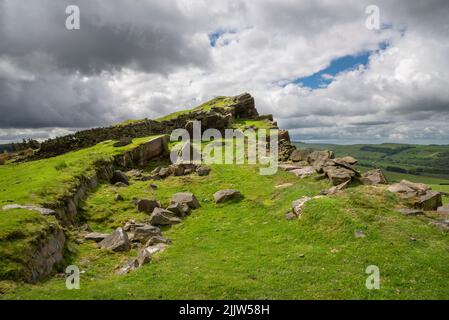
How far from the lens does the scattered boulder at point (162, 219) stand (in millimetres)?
31172

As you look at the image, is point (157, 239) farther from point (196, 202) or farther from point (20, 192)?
point (20, 192)

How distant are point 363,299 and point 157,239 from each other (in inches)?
654

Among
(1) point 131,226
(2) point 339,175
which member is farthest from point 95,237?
(2) point 339,175

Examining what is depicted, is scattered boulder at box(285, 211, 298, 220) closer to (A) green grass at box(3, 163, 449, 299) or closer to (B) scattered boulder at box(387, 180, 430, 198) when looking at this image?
(A) green grass at box(3, 163, 449, 299)

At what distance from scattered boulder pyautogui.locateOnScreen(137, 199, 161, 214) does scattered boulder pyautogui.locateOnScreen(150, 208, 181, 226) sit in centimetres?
244

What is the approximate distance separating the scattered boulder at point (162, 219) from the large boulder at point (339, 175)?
58.2ft

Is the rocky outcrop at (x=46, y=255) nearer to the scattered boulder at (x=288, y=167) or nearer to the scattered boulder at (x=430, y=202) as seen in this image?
the scattered boulder at (x=430, y=202)

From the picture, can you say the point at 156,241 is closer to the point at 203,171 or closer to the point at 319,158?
the point at 203,171

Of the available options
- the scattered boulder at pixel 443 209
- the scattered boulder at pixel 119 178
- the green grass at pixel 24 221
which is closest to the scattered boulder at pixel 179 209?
the green grass at pixel 24 221

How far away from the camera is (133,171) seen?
51.9m
